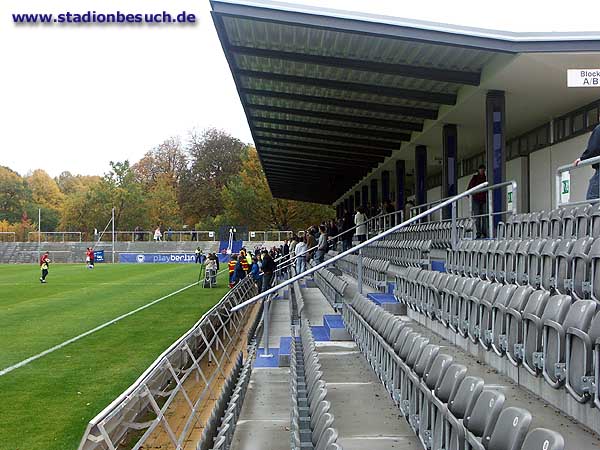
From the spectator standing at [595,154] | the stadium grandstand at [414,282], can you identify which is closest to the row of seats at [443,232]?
the stadium grandstand at [414,282]

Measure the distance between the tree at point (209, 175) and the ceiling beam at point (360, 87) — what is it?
63.9 m

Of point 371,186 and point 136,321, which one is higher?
point 371,186

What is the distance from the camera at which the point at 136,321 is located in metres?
17.0

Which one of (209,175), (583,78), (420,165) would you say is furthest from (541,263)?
(209,175)

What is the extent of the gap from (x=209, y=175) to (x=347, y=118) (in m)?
63.9

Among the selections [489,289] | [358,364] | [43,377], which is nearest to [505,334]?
[489,289]

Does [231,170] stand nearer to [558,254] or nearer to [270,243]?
[270,243]

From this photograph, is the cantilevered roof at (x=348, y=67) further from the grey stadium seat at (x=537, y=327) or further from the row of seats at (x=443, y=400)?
the grey stadium seat at (x=537, y=327)

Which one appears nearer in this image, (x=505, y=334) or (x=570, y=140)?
(x=505, y=334)

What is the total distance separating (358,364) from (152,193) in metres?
71.2

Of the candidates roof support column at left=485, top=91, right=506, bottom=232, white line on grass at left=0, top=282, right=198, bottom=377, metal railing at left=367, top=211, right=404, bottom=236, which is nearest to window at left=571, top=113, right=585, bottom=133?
roof support column at left=485, top=91, right=506, bottom=232

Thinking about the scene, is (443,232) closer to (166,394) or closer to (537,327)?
(166,394)

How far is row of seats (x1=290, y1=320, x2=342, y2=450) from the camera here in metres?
3.44

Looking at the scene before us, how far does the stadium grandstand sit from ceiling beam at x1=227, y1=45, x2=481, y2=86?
A: 36 millimetres
